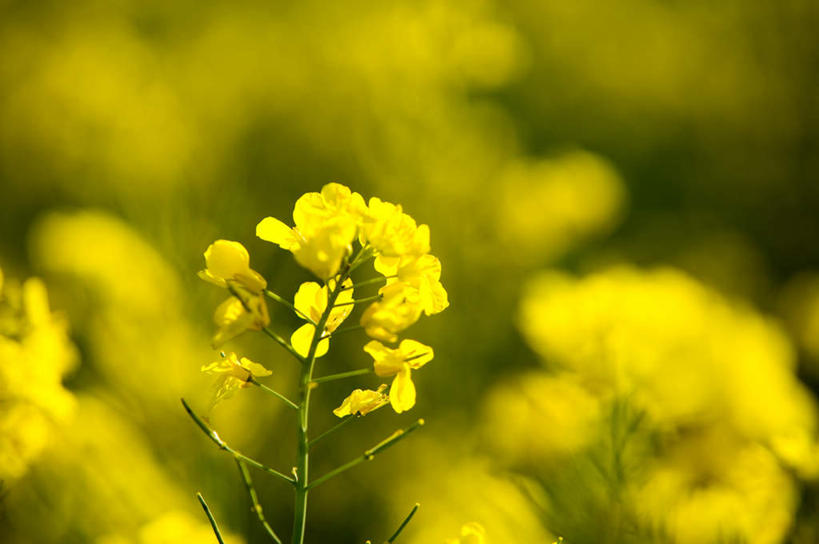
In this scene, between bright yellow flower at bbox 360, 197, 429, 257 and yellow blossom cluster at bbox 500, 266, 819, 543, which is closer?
bright yellow flower at bbox 360, 197, 429, 257

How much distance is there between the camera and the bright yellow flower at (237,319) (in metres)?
0.67

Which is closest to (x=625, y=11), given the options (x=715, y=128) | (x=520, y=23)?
(x=520, y=23)

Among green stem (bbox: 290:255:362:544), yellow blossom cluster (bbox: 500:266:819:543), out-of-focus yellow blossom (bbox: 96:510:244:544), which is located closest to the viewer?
green stem (bbox: 290:255:362:544)

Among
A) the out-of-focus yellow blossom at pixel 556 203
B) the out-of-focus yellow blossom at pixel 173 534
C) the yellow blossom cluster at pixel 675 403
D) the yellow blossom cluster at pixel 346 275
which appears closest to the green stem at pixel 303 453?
the yellow blossom cluster at pixel 346 275

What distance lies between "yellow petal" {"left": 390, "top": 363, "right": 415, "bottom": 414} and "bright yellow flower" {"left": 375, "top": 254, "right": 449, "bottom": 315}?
0.19 feet

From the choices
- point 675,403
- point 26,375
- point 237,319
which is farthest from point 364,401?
point 675,403

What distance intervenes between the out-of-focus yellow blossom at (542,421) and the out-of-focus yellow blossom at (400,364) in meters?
0.74

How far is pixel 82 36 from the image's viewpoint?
3.91 m

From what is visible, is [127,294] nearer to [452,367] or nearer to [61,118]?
[452,367]

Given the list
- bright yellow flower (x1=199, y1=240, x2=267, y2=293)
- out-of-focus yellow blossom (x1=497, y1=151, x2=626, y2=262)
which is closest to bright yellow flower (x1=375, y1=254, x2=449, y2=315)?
bright yellow flower (x1=199, y1=240, x2=267, y2=293)

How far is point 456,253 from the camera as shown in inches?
83.8

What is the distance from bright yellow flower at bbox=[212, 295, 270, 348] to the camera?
0.67 meters

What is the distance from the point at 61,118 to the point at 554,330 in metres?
2.42

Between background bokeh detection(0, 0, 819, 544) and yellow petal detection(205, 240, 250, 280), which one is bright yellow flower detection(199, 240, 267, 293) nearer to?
yellow petal detection(205, 240, 250, 280)
